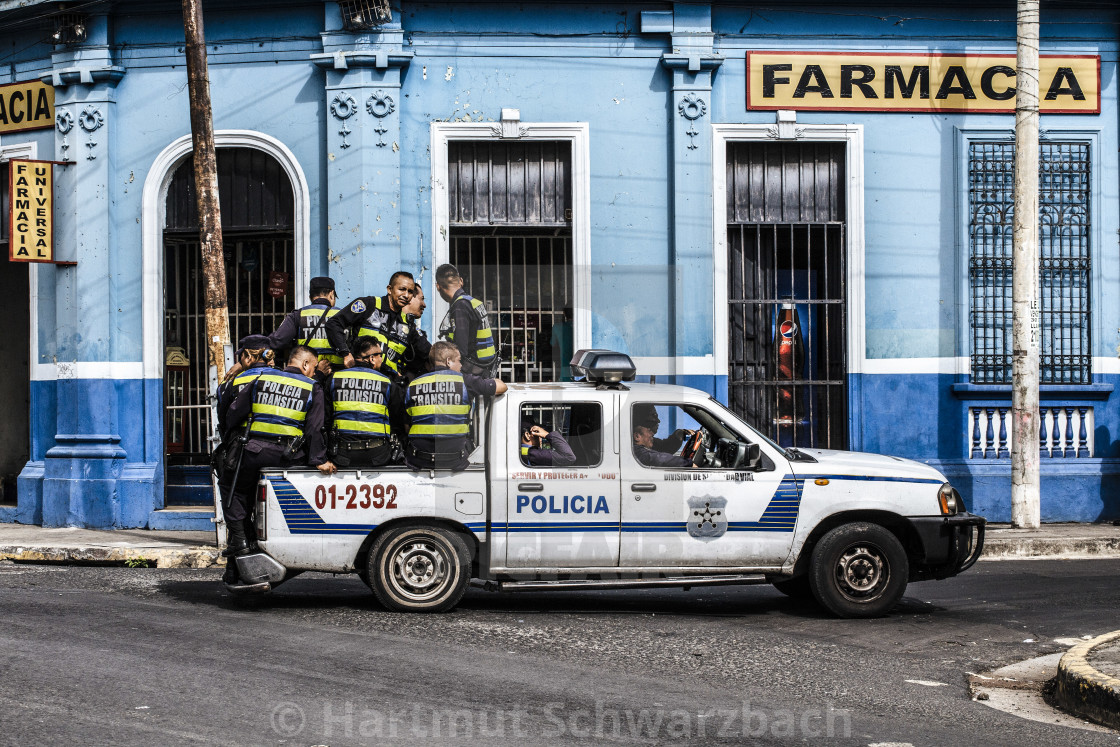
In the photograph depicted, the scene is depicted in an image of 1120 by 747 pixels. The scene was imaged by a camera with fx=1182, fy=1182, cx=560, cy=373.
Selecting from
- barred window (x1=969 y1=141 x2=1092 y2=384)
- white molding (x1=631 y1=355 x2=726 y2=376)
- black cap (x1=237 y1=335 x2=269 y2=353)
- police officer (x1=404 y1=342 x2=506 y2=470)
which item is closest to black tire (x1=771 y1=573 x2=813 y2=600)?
police officer (x1=404 y1=342 x2=506 y2=470)

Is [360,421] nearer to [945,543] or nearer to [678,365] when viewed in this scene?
[945,543]

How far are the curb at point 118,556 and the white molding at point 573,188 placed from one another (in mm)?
3728

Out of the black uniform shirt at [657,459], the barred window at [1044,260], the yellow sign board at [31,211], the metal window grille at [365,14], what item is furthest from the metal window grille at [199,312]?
the barred window at [1044,260]

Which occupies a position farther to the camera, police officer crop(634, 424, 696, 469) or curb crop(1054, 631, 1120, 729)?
police officer crop(634, 424, 696, 469)

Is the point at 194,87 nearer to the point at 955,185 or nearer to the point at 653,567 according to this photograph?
the point at 653,567

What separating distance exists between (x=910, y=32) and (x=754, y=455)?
25.3 ft

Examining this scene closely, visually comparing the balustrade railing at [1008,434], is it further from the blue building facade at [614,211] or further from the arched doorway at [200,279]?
the arched doorway at [200,279]

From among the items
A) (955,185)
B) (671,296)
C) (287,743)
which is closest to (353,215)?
(671,296)

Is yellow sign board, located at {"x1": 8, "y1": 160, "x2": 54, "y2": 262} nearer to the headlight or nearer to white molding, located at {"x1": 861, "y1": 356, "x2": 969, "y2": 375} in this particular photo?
white molding, located at {"x1": 861, "y1": 356, "x2": 969, "y2": 375}

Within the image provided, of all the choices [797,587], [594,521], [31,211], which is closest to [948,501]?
[797,587]

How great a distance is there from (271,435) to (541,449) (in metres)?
1.91

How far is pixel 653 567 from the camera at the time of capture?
8.14 metres

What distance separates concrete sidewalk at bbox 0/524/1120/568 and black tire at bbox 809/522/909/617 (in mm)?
3898

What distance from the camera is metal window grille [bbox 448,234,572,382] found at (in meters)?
13.8
